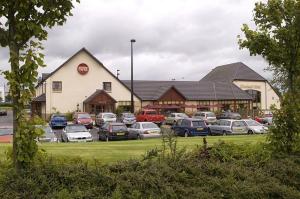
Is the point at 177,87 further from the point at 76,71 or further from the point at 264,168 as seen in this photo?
the point at 264,168

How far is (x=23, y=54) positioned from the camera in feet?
22.5

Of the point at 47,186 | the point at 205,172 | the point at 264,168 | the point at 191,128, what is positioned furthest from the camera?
the point at 191,128

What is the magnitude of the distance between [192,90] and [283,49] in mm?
59741

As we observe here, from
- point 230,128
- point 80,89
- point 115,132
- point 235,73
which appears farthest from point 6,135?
point 235,73

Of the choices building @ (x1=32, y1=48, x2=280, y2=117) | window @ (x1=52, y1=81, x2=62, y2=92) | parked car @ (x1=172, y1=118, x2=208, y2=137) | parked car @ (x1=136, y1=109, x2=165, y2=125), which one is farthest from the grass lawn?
window @ (x1=52, y1=81, x2=62, y2=92)

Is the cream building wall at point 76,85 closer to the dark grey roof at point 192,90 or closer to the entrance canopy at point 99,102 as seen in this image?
the entrance canopy at point 99,102

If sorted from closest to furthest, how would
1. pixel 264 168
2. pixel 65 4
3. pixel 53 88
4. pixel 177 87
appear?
1. pixel 65 4
2. pixel 264 168
3. pixel 53 88
4. pixel 177 87

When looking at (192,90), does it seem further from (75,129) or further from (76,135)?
(76,135)

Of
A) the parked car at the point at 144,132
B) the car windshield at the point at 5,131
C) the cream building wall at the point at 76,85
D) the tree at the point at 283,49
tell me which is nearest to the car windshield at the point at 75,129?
the parked car at the point at 144,132

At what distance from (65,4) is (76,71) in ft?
185

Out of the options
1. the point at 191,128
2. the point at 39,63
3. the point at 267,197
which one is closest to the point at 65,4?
the point at 39,63

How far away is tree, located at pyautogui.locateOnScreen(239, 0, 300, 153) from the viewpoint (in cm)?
1021

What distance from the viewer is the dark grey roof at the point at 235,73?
78625 mm

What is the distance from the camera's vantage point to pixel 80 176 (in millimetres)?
6973
